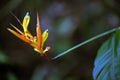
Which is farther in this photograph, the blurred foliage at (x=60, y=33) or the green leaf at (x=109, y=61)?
the blurred foliage at (x=60, y=33)

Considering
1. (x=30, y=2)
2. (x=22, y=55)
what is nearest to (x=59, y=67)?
(x=22, y=55)

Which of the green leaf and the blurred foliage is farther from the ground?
the green leaf

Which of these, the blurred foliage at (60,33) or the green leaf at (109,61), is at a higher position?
the green leaf at (109,61)

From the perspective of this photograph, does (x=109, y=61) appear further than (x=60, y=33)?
No

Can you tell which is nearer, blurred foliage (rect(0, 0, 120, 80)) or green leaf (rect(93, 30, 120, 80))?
green leaf (rect(93, 30, 120, 80))

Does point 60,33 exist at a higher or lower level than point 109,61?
lower
